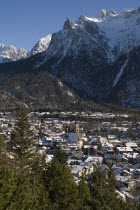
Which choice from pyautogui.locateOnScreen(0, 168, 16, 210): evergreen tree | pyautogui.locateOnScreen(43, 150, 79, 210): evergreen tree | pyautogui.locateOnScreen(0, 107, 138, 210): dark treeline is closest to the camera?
pyautogui.locateOnScreen(0, 168, 16, 210): evergreen tree

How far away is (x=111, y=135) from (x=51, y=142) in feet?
99.4

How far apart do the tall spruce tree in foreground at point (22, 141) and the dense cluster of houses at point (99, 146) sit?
4.96 meters

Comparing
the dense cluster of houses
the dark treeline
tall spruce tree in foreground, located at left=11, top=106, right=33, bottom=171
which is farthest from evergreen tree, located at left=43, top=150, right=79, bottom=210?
the dense cluster of houses

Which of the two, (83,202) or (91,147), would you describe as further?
(91,147)

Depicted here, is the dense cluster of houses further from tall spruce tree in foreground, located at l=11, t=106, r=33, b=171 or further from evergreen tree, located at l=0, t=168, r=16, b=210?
evergreen tree, located at l=0, t=168, r=16, b=210

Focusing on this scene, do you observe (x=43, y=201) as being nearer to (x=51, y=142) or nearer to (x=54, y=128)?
(x=51, y=142)

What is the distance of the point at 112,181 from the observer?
3941cm

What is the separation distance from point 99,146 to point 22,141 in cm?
6206

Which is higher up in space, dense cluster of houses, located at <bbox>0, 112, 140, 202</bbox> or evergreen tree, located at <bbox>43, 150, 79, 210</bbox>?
evergreen tree, located at <bbox>43, 150, 79, 210</bbox>

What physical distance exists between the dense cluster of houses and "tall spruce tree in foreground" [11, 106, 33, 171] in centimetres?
496

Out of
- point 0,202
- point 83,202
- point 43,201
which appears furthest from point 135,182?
point 0,202

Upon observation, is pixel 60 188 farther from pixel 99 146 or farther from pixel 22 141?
pixel 99 146

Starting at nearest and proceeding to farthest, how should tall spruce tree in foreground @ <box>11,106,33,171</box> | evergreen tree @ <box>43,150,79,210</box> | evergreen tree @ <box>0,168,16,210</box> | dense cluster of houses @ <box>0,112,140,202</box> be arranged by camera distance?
evergreen tree @ <box>0,168,16,210</box>
evergreen tree @ <box>43,150,79,210</box>
tall spruce tree in foreground @ <box>11,106,33,171</box>
dense cluster of houses @ <box>0,112,140,202</box>

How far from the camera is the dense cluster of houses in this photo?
52297 mm
